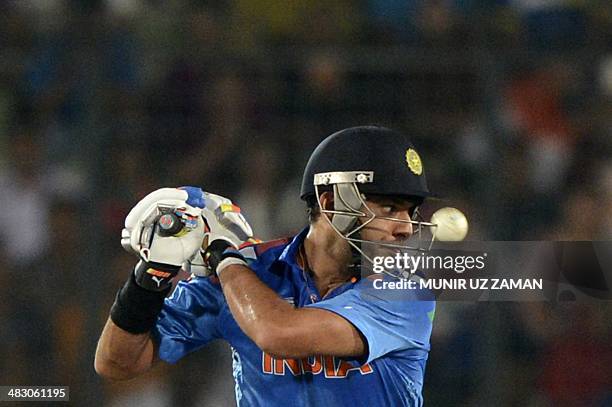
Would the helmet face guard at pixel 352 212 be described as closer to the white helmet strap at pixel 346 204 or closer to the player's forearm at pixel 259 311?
the white helmet strap at pixel 346 204

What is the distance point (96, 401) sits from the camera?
443 cm

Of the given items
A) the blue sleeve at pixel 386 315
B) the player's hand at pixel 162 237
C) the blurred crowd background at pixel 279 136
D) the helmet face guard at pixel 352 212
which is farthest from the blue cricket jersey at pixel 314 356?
the blurred crowd background at pixel 279 136

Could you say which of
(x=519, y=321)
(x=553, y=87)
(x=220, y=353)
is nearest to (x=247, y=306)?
(x=220, y=353)

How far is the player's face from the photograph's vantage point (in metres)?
2.71

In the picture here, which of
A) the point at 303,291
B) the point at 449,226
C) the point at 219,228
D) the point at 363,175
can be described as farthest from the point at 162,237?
the point at 449,226

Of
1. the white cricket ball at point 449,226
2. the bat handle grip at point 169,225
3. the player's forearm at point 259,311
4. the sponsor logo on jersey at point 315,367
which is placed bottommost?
the sponsor logo on jersey at point 315,367

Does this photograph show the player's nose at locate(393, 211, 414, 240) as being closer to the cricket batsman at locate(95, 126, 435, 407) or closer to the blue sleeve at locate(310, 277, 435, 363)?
the cricket batsman at locate(95, 126, 435, 407)

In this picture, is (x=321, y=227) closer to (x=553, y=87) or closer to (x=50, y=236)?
(x=50, y=236)

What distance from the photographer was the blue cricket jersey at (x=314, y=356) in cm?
264

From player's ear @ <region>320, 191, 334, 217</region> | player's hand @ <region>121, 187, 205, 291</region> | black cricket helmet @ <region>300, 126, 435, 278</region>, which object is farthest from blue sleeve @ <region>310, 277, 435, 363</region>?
player's hand @ <region>121, 187, 205, 291</region>

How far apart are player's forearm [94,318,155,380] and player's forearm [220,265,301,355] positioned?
1.22ft

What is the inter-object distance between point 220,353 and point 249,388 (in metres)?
1.61

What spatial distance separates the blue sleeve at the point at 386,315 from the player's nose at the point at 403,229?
14 centimetres

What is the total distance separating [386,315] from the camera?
8.69ft
